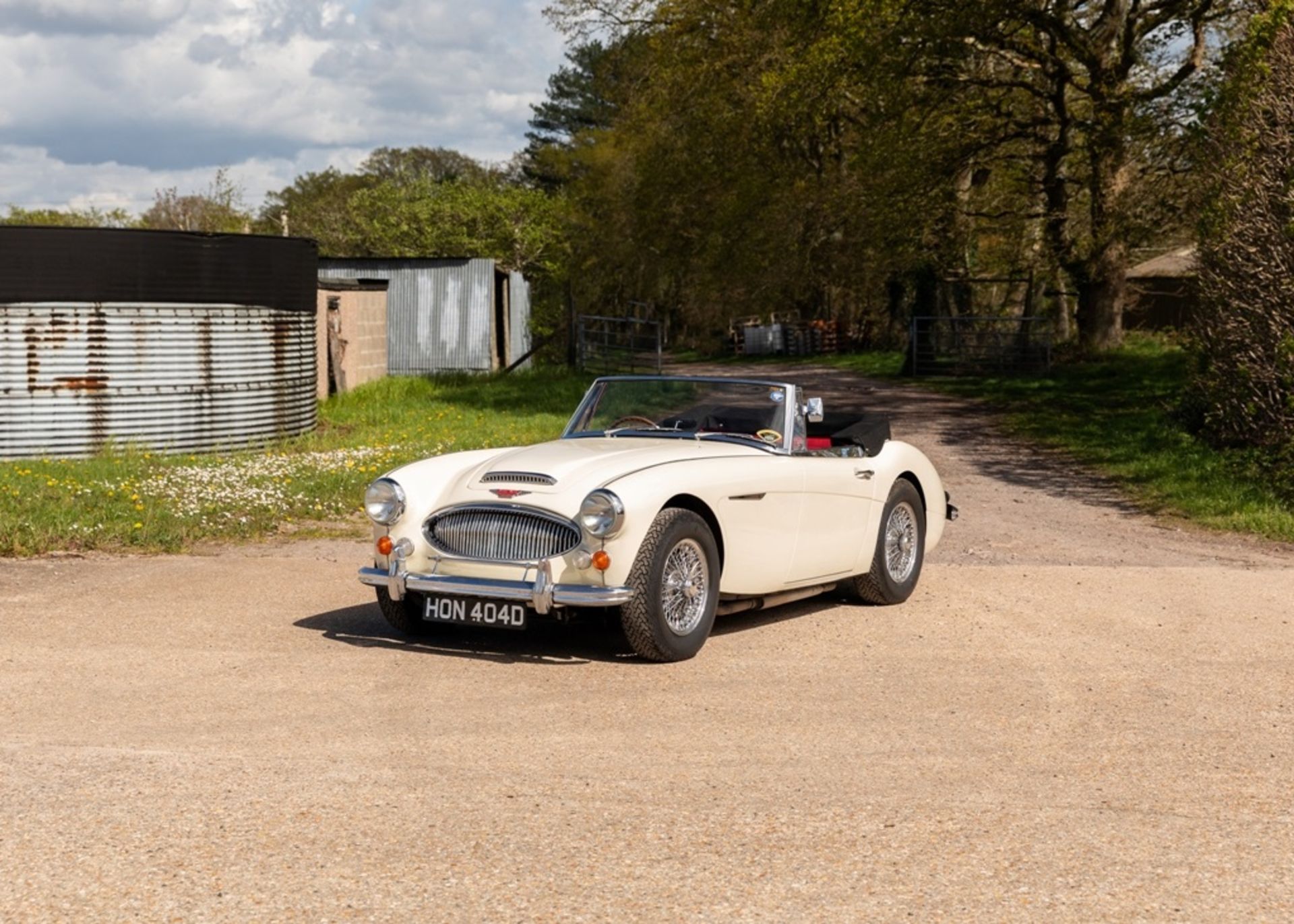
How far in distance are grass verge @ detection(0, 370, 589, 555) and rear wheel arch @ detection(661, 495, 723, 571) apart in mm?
5154

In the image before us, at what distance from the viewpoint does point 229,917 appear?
430cm

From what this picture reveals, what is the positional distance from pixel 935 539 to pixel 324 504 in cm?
565

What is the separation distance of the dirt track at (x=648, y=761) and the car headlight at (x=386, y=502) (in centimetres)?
66

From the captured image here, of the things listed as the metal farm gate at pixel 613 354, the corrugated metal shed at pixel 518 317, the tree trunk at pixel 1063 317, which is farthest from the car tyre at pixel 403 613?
the tree trunk at pixel 1063 317

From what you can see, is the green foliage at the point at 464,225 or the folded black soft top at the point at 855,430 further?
the green foliage at the point at 464,225

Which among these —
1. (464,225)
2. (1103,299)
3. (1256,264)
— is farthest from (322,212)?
(1256,264)

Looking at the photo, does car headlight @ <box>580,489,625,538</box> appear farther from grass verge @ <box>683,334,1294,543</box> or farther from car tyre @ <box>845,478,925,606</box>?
grass verge @ <box>683,334,1294,543</box>

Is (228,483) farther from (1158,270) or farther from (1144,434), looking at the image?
(1158,270)

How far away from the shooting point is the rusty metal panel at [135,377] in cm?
1722

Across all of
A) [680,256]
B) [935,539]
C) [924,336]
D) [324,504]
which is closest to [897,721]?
[935,539]

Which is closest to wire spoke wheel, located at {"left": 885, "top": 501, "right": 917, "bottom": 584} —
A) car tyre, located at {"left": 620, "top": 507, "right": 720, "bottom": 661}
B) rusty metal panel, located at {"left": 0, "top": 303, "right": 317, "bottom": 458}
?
car tyre, located at {"left": 620, "top": 507, "right": 720, "bottom": 661}

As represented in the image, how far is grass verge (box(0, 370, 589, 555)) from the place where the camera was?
39.2ft

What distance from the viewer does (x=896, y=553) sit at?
9773 millimetres

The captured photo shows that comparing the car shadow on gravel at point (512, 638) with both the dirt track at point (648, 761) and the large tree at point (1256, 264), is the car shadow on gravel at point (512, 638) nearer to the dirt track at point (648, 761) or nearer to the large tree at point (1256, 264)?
the dirt track at point (648, 761)
